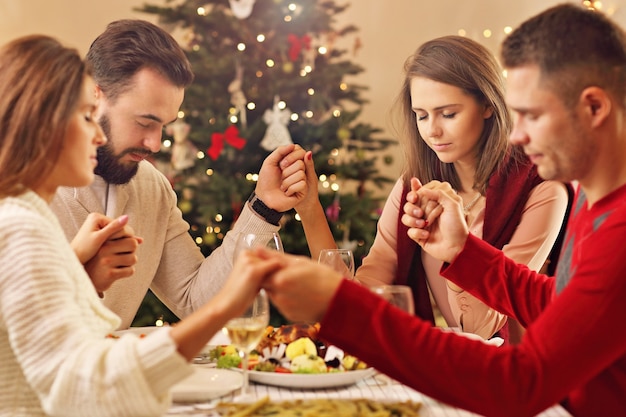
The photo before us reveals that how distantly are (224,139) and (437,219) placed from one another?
9.00 feet

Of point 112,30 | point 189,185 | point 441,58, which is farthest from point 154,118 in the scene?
point 189,185

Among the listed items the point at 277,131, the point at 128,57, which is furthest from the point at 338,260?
the point at 277,131

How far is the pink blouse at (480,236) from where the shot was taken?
2.12 metres

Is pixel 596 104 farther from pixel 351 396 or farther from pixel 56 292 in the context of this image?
pixel 56 292

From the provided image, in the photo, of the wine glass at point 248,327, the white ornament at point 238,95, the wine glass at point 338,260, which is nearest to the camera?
the wine glass at point 248,327

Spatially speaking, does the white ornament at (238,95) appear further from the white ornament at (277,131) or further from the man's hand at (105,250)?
the man's hand at (105,250)

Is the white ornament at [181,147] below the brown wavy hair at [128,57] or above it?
below

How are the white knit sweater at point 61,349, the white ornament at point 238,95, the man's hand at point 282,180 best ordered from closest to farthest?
the white knit sweater at point 61,349 → the man's hand at point 282,180 → the white ornament at point 238,95

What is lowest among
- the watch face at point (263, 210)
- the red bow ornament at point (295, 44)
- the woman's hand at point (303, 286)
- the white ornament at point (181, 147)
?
the white ornament at point (181, 147)

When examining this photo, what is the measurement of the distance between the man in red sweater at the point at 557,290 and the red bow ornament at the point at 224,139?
3.06 meters

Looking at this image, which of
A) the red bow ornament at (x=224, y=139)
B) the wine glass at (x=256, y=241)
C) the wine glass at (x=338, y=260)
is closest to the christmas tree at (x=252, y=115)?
the red bow ornament at (x=224, y=139)

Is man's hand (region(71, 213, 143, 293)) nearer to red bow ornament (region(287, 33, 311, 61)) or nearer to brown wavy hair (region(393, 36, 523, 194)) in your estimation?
brown wavy hair (region(393, 36, 523, 194))

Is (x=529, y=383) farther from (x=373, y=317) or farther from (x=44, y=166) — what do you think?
(x=44, y=166)

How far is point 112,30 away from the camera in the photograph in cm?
238
